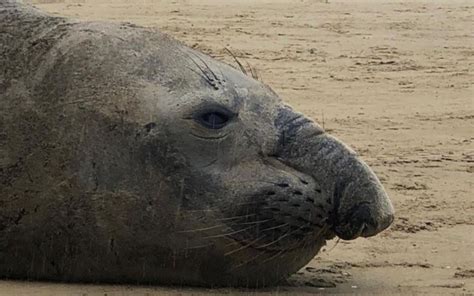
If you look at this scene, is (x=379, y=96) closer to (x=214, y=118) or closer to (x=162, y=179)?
(x=214, y=118)

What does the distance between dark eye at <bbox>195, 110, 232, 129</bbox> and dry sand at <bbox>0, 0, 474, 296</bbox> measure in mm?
652

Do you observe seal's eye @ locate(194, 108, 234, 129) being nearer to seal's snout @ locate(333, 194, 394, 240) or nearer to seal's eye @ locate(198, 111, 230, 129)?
seal's eye @ locate(198, 111, 230, 129)

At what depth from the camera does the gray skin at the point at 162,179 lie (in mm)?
5340

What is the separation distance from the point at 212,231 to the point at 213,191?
156 millimetres

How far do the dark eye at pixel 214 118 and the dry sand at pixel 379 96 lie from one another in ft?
2.14

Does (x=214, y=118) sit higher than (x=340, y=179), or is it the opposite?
(x=214, y=118)

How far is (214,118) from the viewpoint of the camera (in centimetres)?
542

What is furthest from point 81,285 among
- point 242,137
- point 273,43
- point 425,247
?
point 273,43

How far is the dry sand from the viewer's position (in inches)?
240

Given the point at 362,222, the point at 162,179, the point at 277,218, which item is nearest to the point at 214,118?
the point at 162,179

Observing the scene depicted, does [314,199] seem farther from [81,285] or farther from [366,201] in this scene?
[81,285]

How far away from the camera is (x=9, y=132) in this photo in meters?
5.48

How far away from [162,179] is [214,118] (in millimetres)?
320

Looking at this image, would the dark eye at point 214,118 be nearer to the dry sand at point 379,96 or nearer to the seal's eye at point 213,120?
the seal's eye at point 213,120
